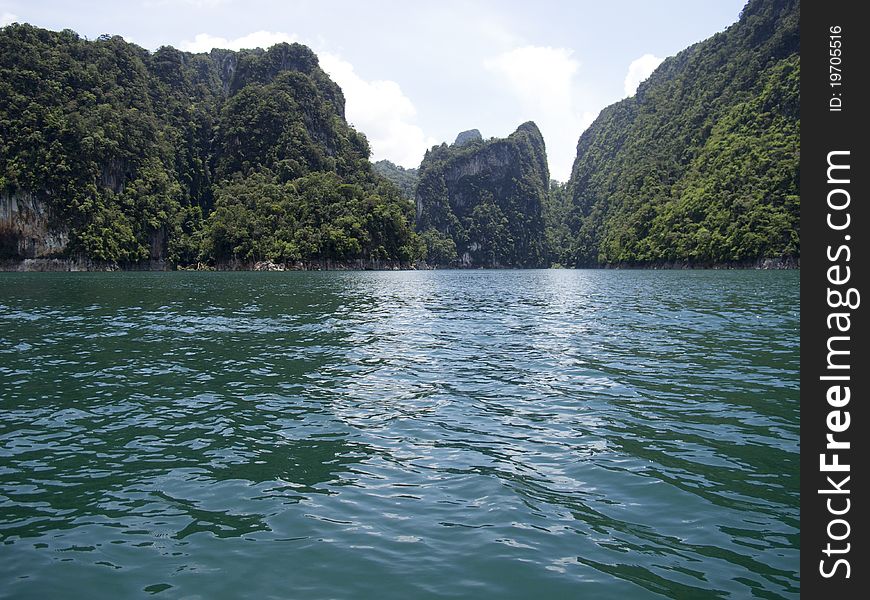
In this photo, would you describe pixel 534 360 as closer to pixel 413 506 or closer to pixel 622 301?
pixel 413 506

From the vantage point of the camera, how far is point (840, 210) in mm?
7891

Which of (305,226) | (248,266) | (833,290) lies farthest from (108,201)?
(833,290)

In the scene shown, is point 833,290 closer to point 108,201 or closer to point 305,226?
point 305,226

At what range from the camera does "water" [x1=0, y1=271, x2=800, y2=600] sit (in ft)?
23.2

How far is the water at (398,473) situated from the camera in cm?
709

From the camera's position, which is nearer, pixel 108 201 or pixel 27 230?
pixel 27 230

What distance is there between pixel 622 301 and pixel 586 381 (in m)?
36.0

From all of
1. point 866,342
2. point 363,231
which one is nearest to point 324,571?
point 866,342

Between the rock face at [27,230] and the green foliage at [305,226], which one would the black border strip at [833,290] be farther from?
the rock face at [27,230]

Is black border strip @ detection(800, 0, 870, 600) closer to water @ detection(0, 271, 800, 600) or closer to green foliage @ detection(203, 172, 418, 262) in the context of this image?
water @ detection(0, 271, 800, 600)

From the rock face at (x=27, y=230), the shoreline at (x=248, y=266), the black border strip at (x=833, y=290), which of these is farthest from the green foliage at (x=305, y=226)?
the black border strip at (x=833, y=290)

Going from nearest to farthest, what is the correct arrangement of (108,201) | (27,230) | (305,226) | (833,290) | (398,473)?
1. (833,290)
2. (398,473)
3. (27,230)
4. (305,226)
5. (108,201)

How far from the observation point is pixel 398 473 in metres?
10.5

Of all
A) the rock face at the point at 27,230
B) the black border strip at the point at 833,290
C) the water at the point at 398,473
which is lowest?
the water at the point at 398,473
